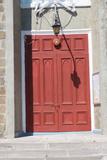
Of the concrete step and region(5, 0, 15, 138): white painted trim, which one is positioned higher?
region(5, 0, 15, 138): white painted trim

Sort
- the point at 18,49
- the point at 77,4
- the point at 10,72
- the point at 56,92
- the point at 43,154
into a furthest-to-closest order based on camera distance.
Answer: the point at 77,4 < the point at 56,92 < the point at 18,49 < the point at 10,72 < the point at 43,154

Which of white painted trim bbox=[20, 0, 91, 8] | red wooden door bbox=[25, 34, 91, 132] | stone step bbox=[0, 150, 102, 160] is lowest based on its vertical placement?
stone step bbox=[0, 150, 102, 160]

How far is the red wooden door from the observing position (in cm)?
1636

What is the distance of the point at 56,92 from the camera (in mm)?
16359

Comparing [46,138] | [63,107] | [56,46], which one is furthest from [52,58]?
[46,138]

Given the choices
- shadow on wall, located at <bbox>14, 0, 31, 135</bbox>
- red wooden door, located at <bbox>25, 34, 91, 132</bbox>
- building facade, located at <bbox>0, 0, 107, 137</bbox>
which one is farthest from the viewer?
red wooden door, located at <bbox>25, 34, 91, 132</bbox>

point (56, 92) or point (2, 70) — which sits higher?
point (2, 70)

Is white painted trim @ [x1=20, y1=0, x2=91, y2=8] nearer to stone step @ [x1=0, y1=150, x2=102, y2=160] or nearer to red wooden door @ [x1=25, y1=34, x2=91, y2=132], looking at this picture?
red wooden door @ [x1=25, y1=34, x2=91, y2=132]

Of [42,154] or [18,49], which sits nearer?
[42,154]

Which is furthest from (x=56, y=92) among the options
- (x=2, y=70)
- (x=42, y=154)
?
(x=42, y=154)

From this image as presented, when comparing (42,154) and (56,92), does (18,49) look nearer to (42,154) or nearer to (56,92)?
(56,92)

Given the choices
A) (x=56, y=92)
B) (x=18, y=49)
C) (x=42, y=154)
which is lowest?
(x=42, y=154)

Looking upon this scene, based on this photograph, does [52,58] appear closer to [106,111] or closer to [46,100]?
[46,100]

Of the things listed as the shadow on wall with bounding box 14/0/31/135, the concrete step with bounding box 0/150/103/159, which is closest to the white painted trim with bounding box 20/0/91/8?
the shadow on wall with bounding box 14/0/31/135
